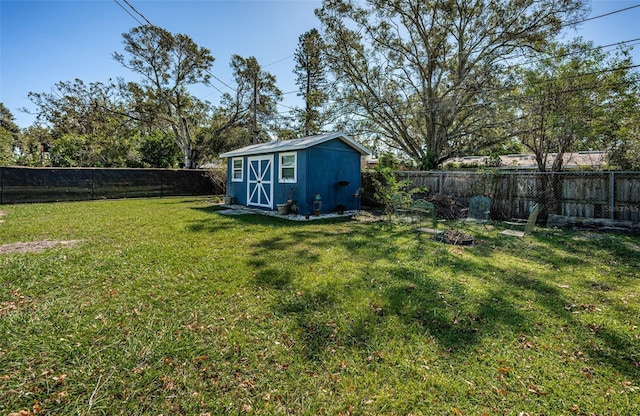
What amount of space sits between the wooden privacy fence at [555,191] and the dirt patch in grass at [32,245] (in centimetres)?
1044

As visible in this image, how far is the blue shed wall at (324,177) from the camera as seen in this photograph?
933 cm

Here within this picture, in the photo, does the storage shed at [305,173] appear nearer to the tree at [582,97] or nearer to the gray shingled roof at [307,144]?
the gray shingled roof at [307,144]

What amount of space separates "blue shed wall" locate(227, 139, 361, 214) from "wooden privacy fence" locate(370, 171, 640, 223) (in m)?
3.28

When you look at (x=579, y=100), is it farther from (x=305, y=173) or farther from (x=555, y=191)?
(x=305, y=173)

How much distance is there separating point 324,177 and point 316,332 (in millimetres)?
7534

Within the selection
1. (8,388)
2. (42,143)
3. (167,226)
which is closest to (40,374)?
(8,388)

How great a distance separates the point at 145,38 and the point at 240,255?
24.3 meters

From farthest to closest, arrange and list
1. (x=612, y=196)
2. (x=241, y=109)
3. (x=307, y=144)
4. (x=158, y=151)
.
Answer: (x=241, y=109) → (x=158, y=151) → (x=307, y=144) → (x=612, y=196)

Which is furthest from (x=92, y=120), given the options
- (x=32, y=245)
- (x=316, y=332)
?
(x=316, y=332)

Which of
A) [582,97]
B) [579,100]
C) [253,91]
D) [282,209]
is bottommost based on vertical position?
[282,209]

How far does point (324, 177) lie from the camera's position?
983 centimetres

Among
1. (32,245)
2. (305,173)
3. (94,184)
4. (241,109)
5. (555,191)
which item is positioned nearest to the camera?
(32,245)

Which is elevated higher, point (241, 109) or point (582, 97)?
point (241, 109)

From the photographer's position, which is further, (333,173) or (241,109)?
(241,109)
